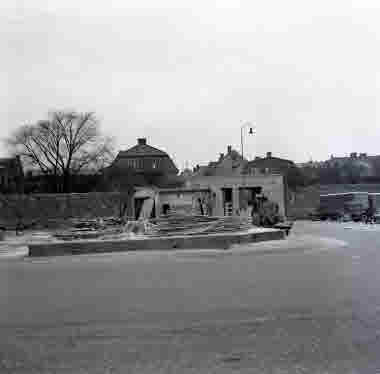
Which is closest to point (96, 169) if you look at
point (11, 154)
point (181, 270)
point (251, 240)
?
point (11, 154)

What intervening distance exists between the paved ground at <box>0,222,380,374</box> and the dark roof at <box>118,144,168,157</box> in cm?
8398

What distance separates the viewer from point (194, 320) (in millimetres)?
7102

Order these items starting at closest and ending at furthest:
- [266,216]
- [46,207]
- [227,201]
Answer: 1. [266,216]
2. [46,207]
3. [227,201]

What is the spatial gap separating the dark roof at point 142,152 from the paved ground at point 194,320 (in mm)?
83978

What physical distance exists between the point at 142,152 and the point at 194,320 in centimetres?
9113

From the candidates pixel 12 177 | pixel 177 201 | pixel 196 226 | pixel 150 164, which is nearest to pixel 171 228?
pixel 196 226

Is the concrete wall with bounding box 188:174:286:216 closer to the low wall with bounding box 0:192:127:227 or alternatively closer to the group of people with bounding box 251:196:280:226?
the low wall with bounding box 0:192:127:227

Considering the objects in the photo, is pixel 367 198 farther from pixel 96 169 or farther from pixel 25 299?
pixel 25 299

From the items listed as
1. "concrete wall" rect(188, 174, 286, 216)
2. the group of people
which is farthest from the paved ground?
"concrete wall" rect(188, 174, 286, 216)

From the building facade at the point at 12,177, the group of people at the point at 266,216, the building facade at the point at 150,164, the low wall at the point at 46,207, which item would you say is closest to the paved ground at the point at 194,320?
the group of people at the point at 266,216

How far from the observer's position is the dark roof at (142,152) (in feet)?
318

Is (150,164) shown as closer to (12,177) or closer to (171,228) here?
(12,177)

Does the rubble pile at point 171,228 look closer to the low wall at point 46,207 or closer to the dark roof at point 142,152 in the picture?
the low wall at point 46,207

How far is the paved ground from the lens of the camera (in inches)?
210
